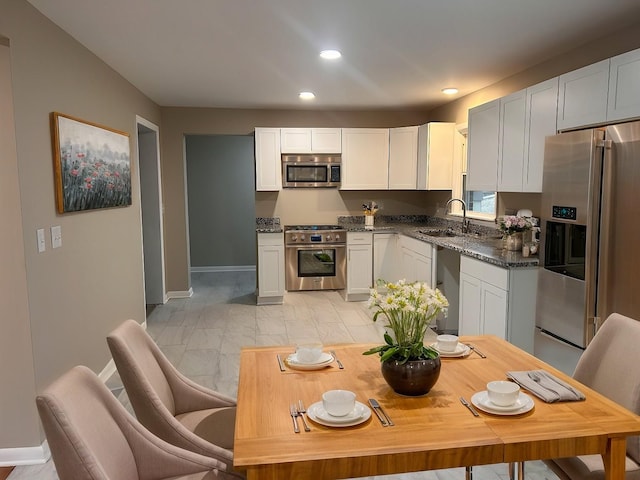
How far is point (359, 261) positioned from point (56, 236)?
3814 mm

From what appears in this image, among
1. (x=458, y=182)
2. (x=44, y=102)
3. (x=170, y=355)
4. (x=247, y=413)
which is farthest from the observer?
(x=458, y=182)

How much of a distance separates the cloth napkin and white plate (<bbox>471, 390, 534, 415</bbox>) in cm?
6

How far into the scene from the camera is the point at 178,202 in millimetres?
6168

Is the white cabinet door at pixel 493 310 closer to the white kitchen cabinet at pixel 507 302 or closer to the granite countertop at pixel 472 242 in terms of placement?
the white kitchen cabinet at pixel 507 302

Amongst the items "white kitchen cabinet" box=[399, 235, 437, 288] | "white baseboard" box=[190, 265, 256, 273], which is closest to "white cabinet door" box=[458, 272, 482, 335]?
"white kitchen cabinet" box=[399, 235, 437, 288]

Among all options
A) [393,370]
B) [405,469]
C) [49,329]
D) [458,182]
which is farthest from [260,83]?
[405,469]

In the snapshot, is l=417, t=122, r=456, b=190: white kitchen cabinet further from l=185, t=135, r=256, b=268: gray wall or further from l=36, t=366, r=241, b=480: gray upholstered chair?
l=36, t=366, r=241, b=480: gray upholstered chair

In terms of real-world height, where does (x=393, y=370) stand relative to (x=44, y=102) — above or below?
below

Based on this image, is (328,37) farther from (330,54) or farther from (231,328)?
(231,328)

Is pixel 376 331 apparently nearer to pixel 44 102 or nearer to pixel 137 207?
pixel 137 207

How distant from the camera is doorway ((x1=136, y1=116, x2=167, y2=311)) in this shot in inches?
226

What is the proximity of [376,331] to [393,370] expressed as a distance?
320 cm

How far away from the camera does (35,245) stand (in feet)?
8.54

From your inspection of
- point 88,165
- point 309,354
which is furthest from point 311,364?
point 88,165
